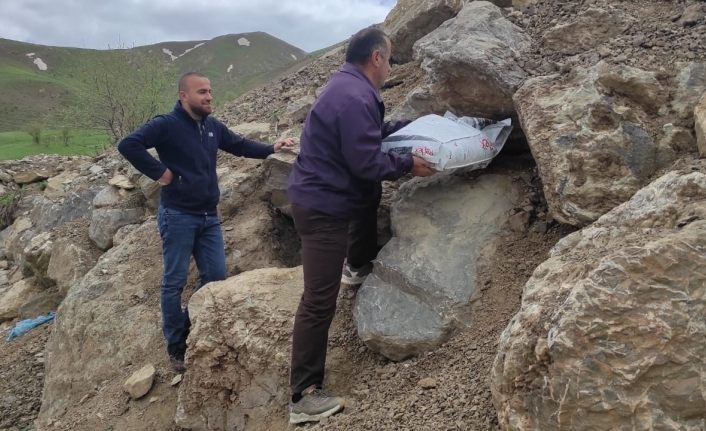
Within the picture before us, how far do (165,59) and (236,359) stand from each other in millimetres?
45304

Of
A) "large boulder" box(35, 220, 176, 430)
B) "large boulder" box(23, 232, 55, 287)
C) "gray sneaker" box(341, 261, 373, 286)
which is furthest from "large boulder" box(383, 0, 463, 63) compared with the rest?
"large boulder" box(23, 232, 55, 287)

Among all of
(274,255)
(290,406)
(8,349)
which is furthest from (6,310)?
(290,406)

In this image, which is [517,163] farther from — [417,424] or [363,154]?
[417,424]

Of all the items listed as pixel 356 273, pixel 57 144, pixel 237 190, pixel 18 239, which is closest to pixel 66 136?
pixel 57 144

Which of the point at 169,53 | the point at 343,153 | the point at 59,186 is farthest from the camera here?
the point at 169,53

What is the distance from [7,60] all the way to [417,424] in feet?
357

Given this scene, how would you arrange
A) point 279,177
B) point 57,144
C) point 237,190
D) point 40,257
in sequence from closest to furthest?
point 279,177
point 237,190
point 40,257
point 57,144

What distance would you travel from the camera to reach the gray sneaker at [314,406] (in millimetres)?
3836

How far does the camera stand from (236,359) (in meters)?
4.59

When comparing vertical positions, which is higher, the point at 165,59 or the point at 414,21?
the point at 165,59

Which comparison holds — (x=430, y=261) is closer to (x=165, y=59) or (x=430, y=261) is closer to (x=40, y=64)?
(x=165, y=59)

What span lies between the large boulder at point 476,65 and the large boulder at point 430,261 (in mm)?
671

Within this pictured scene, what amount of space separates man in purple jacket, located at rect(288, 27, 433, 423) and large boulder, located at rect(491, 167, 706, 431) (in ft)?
4.73

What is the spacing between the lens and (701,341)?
2316mm
